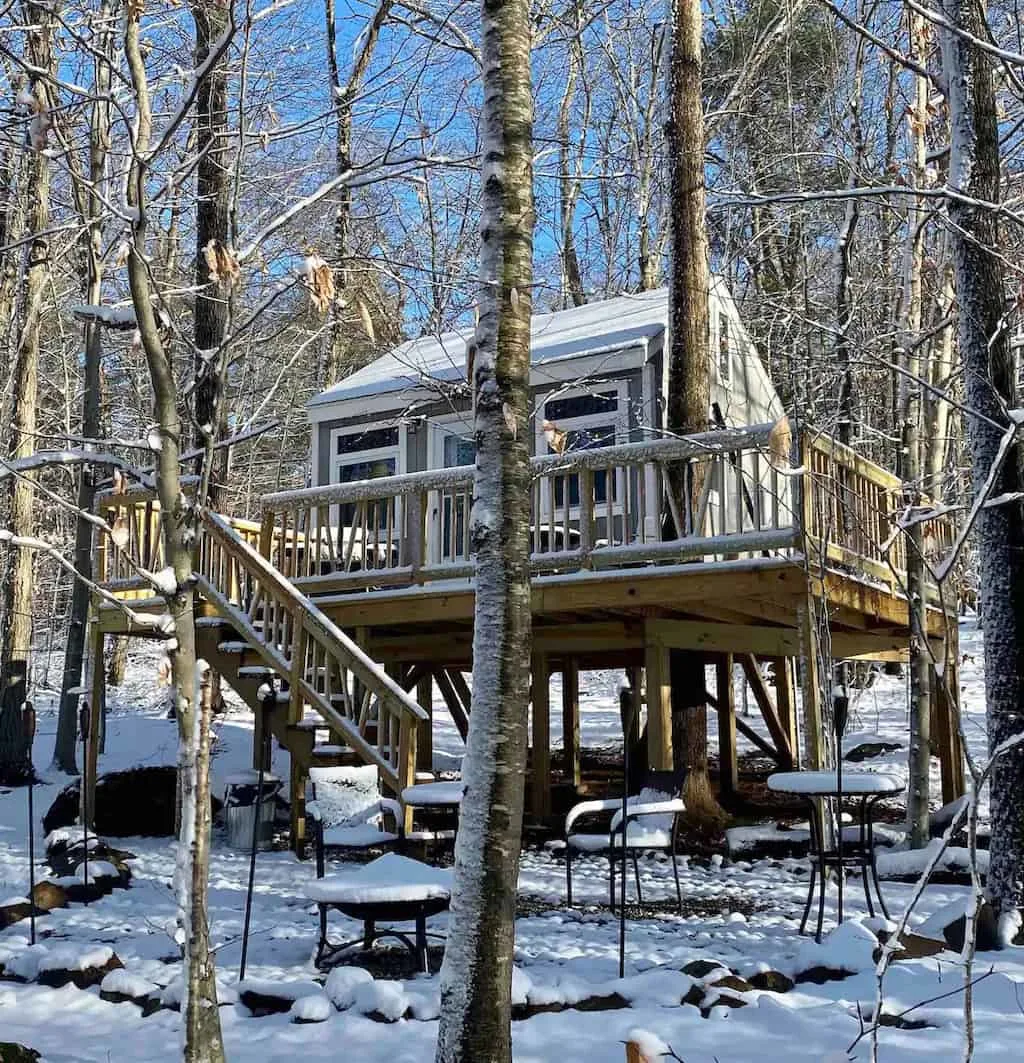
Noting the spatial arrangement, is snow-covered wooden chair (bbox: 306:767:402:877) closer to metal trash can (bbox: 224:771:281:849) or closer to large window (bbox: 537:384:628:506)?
metal trash can (bbox: 224:771:281:849)

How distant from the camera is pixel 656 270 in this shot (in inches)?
918

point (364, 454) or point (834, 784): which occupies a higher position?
point (364, 454)

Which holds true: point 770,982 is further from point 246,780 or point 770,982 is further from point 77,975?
point 246,780

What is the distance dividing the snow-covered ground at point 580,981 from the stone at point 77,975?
85mm

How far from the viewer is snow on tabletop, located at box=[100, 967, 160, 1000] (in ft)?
19.0

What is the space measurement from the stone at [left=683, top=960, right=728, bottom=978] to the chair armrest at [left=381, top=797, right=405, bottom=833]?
99.4 inches

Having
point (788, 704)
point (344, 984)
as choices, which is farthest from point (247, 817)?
point (788, 704)

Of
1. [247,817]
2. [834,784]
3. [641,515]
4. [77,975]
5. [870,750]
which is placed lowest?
[77,975]

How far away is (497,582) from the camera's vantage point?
13.2ft

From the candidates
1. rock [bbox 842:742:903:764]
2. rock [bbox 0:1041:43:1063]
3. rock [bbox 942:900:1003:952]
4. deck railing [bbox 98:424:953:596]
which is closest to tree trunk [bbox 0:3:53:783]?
deck railing [bbox 98:424:953:596]

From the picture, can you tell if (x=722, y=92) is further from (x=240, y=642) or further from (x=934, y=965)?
(x=934, y=965)

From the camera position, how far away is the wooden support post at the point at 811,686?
9.01 meters

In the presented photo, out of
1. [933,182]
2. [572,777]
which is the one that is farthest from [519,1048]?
[572,777]

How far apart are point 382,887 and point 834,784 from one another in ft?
8.42
